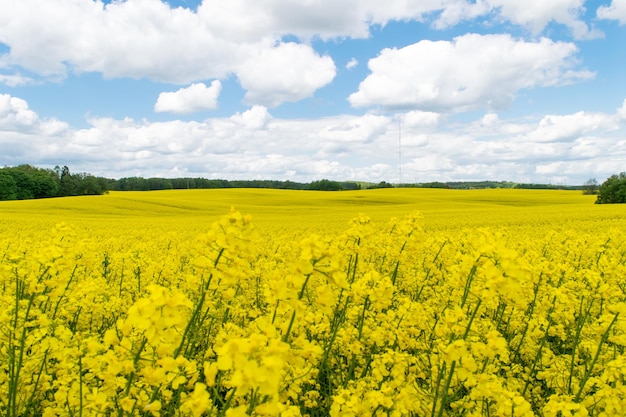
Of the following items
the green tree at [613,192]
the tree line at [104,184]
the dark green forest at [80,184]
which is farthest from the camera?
the dark green forest at [80,184]

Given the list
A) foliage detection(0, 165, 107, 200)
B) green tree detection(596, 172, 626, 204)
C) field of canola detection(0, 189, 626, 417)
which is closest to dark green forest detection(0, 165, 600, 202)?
foliage detection(0, 165, 107, 200)

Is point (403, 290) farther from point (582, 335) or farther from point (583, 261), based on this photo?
point (583, 261)

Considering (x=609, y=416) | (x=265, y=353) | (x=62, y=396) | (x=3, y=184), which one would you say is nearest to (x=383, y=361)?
(x=609, y=416)

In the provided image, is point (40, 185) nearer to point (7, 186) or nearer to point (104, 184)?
point (7, 186)

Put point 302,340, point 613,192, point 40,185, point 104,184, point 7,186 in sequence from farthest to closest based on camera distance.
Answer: point 104,184
point 40,185
point 7,186
point 613,192
point 302,340

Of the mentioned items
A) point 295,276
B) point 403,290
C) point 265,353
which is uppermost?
point 295,276

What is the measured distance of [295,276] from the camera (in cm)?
210

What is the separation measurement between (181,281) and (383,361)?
15.2 feet

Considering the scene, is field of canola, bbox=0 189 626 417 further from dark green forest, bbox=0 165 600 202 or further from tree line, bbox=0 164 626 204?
dark green forest, bbox=0 165 600 202

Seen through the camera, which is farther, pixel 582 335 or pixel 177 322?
pixel 582 335

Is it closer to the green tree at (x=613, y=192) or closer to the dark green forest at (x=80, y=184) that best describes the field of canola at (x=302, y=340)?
the green tree at (x=613, y=192)

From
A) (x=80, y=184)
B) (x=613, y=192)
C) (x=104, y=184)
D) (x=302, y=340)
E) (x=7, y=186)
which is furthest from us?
(x=104, y=184)

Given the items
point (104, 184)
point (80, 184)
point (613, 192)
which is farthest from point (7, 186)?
point (613, 192)

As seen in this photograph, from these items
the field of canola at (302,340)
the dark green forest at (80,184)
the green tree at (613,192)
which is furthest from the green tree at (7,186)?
the green tree at (613,192)
